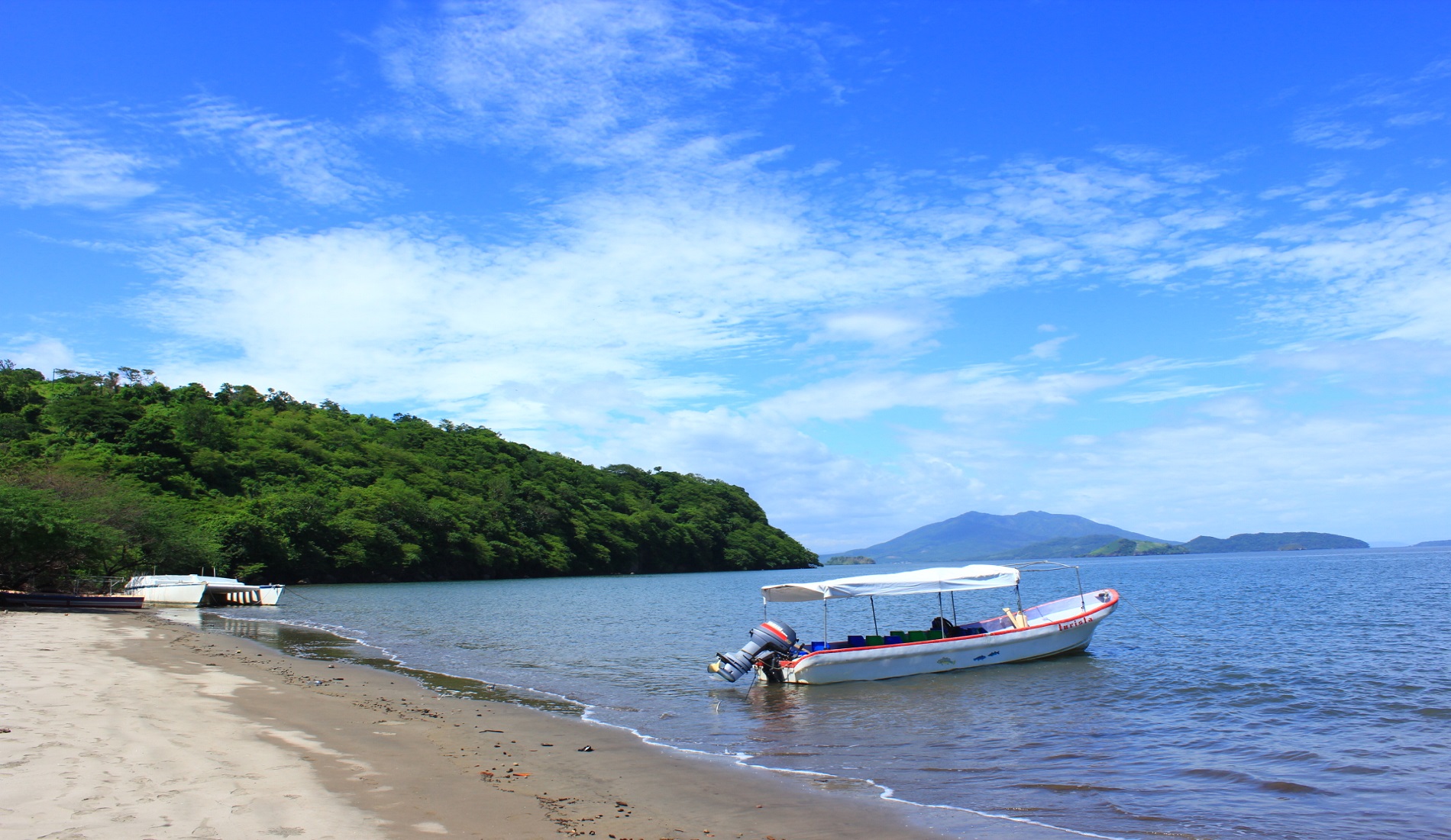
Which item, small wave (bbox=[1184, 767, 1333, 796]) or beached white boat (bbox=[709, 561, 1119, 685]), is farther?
beached white boat (bbox=[709, 561, 1119, 685])

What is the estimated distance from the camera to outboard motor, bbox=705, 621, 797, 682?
64.8ft

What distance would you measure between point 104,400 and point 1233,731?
104817 millimetres

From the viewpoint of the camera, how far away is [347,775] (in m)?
9.54

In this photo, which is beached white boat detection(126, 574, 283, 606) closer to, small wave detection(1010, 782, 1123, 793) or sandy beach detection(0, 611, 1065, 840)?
sandy beach detection(0, 611, 1065, 840)

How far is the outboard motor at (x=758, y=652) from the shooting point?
19.8 m

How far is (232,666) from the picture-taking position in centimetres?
1975

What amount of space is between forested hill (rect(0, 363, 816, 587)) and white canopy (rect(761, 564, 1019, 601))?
107 ft

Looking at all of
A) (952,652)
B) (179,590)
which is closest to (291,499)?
(179,590)

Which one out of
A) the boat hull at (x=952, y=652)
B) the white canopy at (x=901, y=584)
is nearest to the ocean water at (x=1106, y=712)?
the boat hull at (x=952, y=652)

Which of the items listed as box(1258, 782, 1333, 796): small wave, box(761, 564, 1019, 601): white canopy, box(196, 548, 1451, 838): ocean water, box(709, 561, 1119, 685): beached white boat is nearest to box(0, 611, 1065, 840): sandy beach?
box(196, 548, 1451, 838): ocean water

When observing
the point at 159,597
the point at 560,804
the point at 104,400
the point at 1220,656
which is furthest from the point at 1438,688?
the point at 104,400

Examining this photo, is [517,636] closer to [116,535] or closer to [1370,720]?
Result: [1370,720]

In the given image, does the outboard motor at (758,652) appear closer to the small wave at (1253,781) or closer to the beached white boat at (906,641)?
the beached white boat at (906,641)

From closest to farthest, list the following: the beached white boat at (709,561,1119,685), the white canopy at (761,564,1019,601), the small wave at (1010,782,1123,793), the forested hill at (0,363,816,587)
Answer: the small wave at (1010,782,1123,793), the beached white boat at (709,561,1119,685), the white canopy at (761,564,1019,601), the forested hill at (0,363,816,587)
